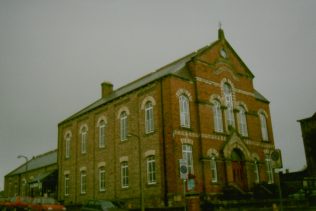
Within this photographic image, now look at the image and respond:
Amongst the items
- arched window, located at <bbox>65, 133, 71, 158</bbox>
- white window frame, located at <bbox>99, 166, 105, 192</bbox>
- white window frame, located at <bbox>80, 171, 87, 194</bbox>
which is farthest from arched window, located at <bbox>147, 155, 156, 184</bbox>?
arched window, located at <bbox>65, 133, 71, 158</bbox>

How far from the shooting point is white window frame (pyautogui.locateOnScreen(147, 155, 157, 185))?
27.3m

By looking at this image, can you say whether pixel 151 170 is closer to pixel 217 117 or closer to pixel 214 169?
pixel 214 169

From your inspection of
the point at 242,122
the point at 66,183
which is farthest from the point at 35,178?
the point at 242,122

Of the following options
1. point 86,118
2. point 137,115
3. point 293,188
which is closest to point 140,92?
point 137,115

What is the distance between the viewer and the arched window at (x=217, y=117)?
98.3ft

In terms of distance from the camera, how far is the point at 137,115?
99.4ft

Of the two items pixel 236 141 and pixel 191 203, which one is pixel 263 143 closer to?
pixel 236 141

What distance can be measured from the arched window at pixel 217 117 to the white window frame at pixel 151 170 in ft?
20.1

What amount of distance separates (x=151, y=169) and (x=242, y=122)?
10309 millimetres

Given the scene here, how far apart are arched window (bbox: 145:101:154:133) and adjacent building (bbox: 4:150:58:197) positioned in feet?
60.8

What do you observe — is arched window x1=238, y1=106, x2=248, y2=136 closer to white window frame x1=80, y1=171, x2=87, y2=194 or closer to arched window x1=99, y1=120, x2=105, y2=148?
arched window x1=99, y1=120, x2=105, y2=148

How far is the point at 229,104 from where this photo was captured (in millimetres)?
31844

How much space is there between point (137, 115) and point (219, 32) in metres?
11.1

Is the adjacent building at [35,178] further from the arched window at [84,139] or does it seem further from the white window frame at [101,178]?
the white window frame at [101,178]
